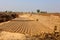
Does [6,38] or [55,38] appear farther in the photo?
[55,38]

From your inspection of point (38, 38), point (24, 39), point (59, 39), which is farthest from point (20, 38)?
point (59, 39)

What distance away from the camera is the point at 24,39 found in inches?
509

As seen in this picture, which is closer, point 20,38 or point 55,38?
point 20,38

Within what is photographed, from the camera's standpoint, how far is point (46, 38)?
1377cm

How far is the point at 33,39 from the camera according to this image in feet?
42.7

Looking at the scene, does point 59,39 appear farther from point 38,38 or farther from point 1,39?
point 1,39

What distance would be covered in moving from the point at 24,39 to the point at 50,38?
227 centimetres

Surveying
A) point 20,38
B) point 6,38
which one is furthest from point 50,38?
point 6,38

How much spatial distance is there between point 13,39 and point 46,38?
2.72 meters

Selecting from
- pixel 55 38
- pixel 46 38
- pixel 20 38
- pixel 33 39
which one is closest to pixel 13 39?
pixel 20 38

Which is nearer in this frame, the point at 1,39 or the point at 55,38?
the point at 1,39

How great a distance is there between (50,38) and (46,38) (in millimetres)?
341

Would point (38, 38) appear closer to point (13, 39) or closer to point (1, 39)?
point (13, 39)

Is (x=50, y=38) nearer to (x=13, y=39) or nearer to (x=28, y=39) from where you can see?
(x=28, y=39)
